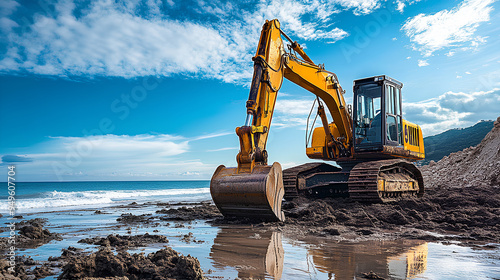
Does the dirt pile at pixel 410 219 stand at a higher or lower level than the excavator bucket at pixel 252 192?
Answer: lower

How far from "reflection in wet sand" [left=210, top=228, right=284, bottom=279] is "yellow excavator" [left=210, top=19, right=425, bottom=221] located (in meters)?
0.84

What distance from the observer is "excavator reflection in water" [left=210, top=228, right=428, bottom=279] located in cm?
372

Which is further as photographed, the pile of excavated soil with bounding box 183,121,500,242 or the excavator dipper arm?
the excavator dipper arm

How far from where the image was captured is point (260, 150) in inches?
277

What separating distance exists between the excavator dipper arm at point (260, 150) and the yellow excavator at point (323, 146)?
19 millimetres

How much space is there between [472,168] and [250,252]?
16763 millimetres

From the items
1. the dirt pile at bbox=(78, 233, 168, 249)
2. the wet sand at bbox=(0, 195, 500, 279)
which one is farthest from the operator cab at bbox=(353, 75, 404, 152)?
the dirt pile at bbox=(78, 233, 168, 249)

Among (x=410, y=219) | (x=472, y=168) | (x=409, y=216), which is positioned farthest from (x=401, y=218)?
(x=472, y=168)

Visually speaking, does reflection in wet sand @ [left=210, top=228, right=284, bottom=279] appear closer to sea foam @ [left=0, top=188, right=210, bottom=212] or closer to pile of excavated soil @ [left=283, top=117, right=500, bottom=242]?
pile of excavated soil @ [left=283, top=117, right=500, bottom=242]

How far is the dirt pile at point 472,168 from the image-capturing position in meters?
15.5

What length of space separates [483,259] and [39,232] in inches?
259

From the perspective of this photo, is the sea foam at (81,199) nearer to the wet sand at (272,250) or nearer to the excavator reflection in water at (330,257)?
the wet sand at (272,250)

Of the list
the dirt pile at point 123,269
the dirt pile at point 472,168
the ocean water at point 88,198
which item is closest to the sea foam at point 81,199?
the ocean water at point 88,198

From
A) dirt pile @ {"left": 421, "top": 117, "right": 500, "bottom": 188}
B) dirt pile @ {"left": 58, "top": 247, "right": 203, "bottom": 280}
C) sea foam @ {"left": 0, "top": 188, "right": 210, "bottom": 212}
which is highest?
dirt pile @ {"left": 421, "top": 117, "right": 500, "bottom": 188}
